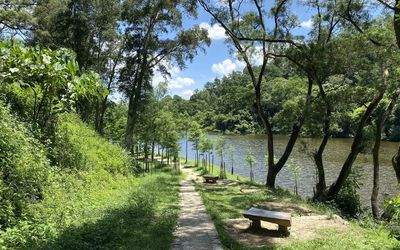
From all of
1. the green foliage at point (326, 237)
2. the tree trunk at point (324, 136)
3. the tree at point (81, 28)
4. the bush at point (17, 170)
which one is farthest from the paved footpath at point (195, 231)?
the tree at point (81, 28)

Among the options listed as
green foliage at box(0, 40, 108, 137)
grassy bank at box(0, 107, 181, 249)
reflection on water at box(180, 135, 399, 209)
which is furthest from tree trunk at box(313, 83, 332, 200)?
green foliage at box(0, 40, 108, 137)

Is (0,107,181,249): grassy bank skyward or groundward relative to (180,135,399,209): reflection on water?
skyward

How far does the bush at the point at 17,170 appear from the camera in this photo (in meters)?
6.48

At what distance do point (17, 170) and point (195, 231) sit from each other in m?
3.84

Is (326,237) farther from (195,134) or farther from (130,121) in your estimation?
(195,134)

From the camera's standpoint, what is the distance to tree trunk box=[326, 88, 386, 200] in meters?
A: 14.6

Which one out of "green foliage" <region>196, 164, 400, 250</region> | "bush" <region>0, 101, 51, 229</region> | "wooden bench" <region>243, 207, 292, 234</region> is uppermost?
"bush" <region>0, 101, 51, 229</region>

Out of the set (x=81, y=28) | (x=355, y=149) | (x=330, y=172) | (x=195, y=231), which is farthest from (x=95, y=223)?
(x=330, y=172)

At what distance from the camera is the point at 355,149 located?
1523cm

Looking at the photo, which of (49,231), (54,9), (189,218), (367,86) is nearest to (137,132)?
(54,9)

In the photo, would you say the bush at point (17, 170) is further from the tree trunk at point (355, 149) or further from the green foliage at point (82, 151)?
the tree trunk at point (355, 149)

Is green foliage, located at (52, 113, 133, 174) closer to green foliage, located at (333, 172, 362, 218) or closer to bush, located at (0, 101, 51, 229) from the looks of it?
bush, located at (0, 101, 51, 229)

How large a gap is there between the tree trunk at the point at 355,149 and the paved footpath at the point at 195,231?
696cm

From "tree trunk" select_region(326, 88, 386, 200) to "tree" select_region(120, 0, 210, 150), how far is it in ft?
37.4
